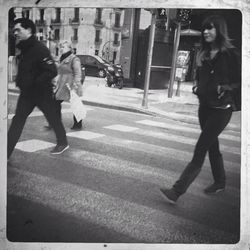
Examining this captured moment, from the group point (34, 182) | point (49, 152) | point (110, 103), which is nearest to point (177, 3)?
point (110, 103)

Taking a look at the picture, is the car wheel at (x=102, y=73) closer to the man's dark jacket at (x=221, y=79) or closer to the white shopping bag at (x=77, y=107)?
the white shopping bag at (x=77, y=107)

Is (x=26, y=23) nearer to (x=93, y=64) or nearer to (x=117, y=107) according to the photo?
(x=93, y=64)

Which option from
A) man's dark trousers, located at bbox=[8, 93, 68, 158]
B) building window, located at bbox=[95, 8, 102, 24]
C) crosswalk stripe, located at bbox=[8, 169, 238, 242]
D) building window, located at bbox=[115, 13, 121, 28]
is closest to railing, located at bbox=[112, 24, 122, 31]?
building window, located at bbox=[115, 13, 121, 28]

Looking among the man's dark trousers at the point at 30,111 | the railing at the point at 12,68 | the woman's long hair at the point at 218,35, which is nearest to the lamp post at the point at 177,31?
the woman's long hair at the point at 218,35

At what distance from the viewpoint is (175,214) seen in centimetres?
258

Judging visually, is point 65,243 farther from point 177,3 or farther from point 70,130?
point 177,3

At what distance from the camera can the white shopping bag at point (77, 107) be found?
2527mm

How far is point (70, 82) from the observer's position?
2602 millimetres

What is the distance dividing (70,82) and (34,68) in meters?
0.29

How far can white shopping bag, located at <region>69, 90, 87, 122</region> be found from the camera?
253 centimetres

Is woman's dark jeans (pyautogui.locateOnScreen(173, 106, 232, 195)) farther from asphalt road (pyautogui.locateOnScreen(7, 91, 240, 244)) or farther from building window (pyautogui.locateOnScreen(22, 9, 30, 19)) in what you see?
building window (pyautogui.locateOnScreen(22, 9, 30, 19))

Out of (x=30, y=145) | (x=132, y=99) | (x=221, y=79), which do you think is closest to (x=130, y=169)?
(x=132, y=99)

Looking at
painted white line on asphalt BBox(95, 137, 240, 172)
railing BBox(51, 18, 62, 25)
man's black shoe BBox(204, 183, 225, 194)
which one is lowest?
man's black shoe BBox(204, 183, 225, 194)

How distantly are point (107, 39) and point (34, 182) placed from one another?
3.89 feet
